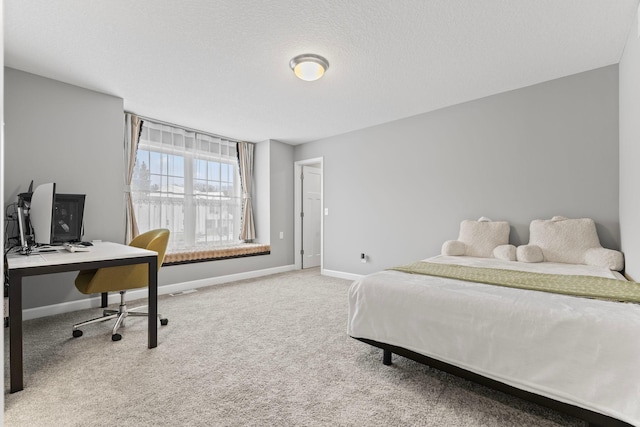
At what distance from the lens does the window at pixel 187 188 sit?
13.6ft

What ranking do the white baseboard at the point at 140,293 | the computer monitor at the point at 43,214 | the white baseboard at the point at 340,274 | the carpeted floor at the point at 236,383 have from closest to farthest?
the carpeted floor at the point at 236,383, the computer monitor at the point at 43,214, the white baseboard at the point at 140,293, the white baseboard at the point at 340,274

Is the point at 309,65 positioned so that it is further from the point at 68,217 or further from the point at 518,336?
the point at 68,217

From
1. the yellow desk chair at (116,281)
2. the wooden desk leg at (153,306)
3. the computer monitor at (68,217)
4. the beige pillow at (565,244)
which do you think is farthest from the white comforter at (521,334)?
the computer monitor at (68,217)

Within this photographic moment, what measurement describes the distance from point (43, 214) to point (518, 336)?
3214mm

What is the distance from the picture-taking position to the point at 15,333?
1.74 m

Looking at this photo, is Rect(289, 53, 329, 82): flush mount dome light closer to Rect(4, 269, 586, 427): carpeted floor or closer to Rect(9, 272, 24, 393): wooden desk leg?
Rect(4, 269, 586, 427): carpeted floor

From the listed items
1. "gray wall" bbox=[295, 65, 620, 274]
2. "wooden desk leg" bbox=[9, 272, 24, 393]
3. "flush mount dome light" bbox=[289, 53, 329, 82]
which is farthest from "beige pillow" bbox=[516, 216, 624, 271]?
"wooden desk leg" bbox=[9, 272, 24, 393]

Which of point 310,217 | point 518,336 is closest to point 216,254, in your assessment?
point 310,217

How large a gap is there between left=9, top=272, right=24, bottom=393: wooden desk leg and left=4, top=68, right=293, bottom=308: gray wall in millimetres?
1583

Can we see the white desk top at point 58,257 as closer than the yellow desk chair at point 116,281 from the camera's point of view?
Yes

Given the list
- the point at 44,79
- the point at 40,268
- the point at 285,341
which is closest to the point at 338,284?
the point at 285,341

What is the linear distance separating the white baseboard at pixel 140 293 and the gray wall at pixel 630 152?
4428 millimetres

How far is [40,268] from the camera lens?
1.87 meters

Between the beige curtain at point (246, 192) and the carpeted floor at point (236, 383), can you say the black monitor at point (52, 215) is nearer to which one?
the carpeted floor at point (236, 383)
